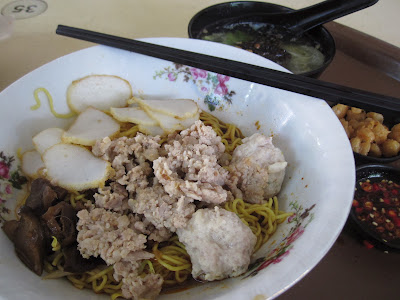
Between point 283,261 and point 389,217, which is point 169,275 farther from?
point 389,217

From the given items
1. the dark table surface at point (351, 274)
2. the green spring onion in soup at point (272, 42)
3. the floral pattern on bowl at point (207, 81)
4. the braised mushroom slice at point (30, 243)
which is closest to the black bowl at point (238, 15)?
the green spring onion in soup at point (272, 42)

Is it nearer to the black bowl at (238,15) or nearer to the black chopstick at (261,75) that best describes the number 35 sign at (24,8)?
the black chopstick at (261,75)

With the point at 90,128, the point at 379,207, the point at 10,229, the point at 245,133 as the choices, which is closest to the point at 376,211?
the point at 379,207

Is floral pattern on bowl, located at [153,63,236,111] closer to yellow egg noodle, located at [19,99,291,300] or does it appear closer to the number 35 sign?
yellow egg noodle, located at [19,99,291,300]

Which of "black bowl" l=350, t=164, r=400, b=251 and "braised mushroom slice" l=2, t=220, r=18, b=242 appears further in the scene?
"black bowl" l=350, t=164, r=400, b=251

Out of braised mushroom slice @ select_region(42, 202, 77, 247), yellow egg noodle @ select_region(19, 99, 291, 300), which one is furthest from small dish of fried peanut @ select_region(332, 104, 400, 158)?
braised mushroom slice @ select_region(42, 202, 77, 247)

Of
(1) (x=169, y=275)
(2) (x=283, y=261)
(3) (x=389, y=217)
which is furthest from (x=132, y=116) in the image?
(3) (x=389, y=217)
